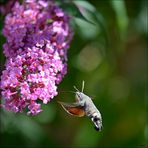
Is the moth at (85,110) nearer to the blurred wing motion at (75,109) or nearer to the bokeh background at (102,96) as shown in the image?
the blurred wing motion at (75,109)

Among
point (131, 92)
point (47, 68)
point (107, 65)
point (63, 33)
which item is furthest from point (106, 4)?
point (47, 68)

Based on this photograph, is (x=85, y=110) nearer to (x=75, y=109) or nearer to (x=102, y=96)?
(x=75, y=109)

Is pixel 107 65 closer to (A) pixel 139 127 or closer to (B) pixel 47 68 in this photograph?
(A) pixel 139 127

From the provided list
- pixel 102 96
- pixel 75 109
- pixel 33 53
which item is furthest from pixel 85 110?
pixel 102 96

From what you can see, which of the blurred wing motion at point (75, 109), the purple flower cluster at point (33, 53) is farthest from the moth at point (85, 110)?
the purple flower cluster at point (33, 53)

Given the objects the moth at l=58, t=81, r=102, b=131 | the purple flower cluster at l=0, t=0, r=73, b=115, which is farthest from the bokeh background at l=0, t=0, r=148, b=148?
the moth at l=58, t=81, r=102, b=131

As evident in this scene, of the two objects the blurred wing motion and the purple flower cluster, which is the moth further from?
the purple flower cluster
